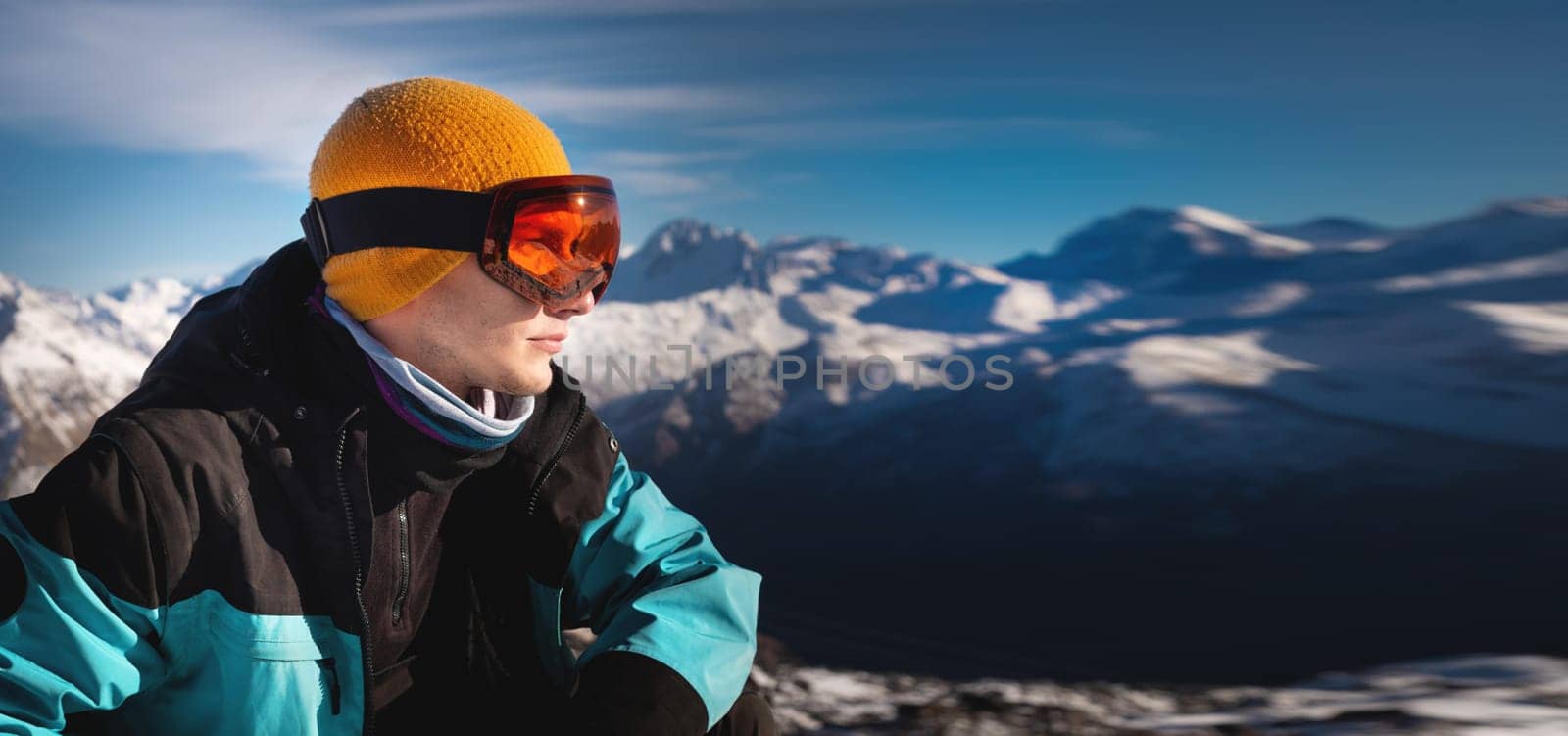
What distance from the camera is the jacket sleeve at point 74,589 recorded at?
1.27m

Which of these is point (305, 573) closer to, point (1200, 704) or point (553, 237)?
point (553, 237)

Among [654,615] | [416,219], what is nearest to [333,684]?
[654,615]

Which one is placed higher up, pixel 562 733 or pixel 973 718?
pixel 562 733

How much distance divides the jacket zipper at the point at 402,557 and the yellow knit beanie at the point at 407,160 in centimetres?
38

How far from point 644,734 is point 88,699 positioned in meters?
0.82

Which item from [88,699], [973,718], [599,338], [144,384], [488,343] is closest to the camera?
[88,699]

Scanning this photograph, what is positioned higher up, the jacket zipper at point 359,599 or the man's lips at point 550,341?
the man's lips at point 550,341

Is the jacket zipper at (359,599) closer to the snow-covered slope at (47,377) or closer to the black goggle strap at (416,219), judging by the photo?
the black goggle strap at (416,219)

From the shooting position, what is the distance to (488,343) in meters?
1.80

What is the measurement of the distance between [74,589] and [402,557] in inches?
23.4

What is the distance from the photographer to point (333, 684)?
1.62 metres

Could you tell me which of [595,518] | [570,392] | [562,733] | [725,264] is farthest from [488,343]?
[725,264]

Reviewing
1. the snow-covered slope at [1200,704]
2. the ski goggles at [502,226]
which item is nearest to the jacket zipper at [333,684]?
the ski goggles at [502,226]

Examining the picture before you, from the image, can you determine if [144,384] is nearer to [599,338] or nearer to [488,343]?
[488,343]
